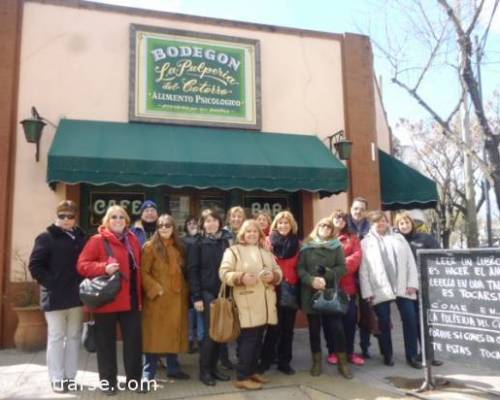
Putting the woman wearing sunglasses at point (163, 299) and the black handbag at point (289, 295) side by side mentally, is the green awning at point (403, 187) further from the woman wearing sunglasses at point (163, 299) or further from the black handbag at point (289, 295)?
the woman wearing sunglasses at point (163, 299)

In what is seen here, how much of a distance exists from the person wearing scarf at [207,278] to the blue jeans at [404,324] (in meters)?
1.90

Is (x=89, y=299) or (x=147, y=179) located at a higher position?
(x=147, y=179)

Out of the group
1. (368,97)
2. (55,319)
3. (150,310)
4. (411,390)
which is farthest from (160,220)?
(368,97)

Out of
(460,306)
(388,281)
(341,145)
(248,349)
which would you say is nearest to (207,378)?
(248,349)

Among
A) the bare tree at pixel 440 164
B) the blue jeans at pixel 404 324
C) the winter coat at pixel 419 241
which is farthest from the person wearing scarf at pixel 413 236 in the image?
the bare tree at pixel 440 164

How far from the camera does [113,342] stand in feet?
14.2

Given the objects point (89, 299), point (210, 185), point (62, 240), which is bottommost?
point (89, 299)

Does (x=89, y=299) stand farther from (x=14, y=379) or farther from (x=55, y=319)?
(x=14, y=379)

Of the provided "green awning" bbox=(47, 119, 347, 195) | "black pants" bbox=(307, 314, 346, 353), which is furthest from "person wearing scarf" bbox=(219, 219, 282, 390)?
"green awning" bbox=(47, 119, 347, 195)

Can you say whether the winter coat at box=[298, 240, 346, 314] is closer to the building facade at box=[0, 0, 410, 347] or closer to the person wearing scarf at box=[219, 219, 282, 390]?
the person wearing scarf at box=[219, 219, 282, 390]

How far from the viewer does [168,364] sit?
4883 mm

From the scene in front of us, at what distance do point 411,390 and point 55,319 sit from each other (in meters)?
3.55

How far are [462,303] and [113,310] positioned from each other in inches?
128

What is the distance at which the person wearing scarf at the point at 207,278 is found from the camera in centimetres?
464
